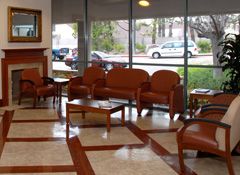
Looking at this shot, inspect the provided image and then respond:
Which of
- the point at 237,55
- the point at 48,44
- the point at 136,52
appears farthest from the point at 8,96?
the point at 237,55

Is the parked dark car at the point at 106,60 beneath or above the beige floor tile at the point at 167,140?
above

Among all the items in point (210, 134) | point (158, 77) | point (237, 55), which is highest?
point (237, 55)

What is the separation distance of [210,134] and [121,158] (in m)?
1.22

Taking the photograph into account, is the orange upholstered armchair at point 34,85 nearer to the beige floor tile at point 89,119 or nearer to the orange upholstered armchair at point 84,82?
the orange upholstered armchair at point 84,82

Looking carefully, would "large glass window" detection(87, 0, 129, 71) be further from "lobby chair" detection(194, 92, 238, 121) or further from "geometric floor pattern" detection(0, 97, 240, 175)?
"lobby chair" detection(194, 92, 238, 121)

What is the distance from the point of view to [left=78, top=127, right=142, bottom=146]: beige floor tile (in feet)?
16.3

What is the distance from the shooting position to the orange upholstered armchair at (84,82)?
7.90 m

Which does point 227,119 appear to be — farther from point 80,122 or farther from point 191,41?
point 191,41

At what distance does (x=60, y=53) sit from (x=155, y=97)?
3959 mm

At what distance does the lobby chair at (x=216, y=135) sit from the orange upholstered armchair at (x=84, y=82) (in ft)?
14.1

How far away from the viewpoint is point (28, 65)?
8391 mm

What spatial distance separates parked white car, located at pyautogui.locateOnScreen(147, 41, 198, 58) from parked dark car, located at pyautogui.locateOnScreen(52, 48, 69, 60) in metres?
2.77

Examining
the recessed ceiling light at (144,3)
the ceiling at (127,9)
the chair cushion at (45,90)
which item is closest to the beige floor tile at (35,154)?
the chair cushion at (45,90)

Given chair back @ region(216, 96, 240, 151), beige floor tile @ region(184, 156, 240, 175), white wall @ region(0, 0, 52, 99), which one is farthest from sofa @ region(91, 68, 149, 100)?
chair back @ region(216, 96, 240, 151)
